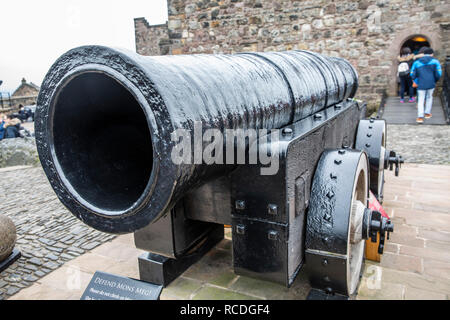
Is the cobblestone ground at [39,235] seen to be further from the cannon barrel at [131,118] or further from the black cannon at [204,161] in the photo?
the cannon barrel at [131,118]

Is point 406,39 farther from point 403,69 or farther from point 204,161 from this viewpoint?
point 204,161

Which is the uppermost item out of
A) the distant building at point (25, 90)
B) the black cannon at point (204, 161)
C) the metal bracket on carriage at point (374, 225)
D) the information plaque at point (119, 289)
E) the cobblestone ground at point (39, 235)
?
the distant building at point (25, 90)

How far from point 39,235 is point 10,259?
62 cm

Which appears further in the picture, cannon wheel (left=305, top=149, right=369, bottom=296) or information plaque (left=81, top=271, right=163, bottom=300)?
cannon wheel (left=305, top=149, right=369, bottom=296)

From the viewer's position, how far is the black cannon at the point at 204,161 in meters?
1.33

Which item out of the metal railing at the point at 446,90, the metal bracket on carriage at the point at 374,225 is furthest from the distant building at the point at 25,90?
the metal bracket on carriage at the point at 374,225

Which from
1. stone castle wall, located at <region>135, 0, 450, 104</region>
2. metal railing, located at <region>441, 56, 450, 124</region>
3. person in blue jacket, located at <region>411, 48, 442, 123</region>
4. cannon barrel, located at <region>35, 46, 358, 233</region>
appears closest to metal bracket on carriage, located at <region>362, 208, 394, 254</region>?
cannon barrel, located at <region>35, 46, 358, 233</region>

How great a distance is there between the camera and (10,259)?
3.04m

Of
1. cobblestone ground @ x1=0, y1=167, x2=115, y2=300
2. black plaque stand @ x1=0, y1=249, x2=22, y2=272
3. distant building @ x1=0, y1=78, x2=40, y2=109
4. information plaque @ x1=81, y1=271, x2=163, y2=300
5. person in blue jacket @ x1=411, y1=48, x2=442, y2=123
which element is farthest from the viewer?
distant building @ x1=0, y1=78, x2=40, y2=109

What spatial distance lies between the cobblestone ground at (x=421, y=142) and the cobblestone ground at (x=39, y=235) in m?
4.74

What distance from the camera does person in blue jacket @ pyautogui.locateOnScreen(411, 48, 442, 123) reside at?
8.63 m

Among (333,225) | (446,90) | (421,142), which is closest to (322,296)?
(333,225)

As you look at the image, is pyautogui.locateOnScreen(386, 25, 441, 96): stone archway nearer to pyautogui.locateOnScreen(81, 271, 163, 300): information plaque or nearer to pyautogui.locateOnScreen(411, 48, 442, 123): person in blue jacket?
pyautogui.locateOnScreen(411, 48, 442, 123): person in blue jacket

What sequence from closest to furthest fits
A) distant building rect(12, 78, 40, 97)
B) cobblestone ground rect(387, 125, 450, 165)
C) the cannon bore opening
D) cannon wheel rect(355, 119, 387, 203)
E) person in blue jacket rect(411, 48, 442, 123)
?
the cannon bore opening, cannon wheel rect(355, 119, 387, 203), cobblestone ground rect(387, 125, 450, 165), person in blue jacket rect(411, 48, 442, 123), distant building rect(12, 78, 40, 97)
